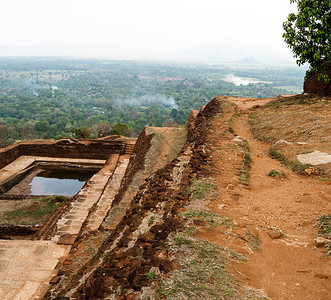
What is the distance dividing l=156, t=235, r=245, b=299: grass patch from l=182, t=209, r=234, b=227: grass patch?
488mm

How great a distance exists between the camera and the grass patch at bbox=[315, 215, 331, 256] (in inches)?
127

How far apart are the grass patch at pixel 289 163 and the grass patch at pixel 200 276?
10.6ft

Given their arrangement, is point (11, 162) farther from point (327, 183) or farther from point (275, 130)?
point (327, 183)

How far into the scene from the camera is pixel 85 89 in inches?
4382

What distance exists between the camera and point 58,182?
15.7m

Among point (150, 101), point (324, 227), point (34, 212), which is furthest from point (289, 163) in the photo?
point (150, 101)

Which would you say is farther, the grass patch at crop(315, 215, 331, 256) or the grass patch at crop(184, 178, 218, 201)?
the grass patch at crop(184, 178, 218, 201)

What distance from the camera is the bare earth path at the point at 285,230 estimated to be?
2608mm

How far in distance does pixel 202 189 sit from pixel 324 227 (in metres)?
1.96

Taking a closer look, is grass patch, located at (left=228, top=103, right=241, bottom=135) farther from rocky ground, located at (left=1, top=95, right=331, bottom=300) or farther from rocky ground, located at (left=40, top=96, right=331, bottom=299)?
rocky ground, located at (left=40, top=96, right=331, bottom=299)

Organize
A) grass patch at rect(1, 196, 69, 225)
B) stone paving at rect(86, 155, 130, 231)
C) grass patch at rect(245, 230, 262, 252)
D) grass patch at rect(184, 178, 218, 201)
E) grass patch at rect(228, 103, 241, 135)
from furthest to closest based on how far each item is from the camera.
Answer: grass patch at rect(1, 196, 69, 225), grass patch at rect(228, 103, 241, 135), stone paving at rect(86, 155, 130, 231), grass patch at rect(184, 178, 218, 201), grass patch at rect(245, 230, 262, 252)

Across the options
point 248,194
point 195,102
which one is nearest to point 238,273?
point 248,194

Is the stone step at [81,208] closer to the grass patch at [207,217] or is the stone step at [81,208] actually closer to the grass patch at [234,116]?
the grass patch at [207,217]

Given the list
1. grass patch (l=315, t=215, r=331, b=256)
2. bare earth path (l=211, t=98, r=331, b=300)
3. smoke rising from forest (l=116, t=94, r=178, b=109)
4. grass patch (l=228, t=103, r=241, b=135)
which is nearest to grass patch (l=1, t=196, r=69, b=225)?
grass patch (l=228, t=103, r=241, b=135)
